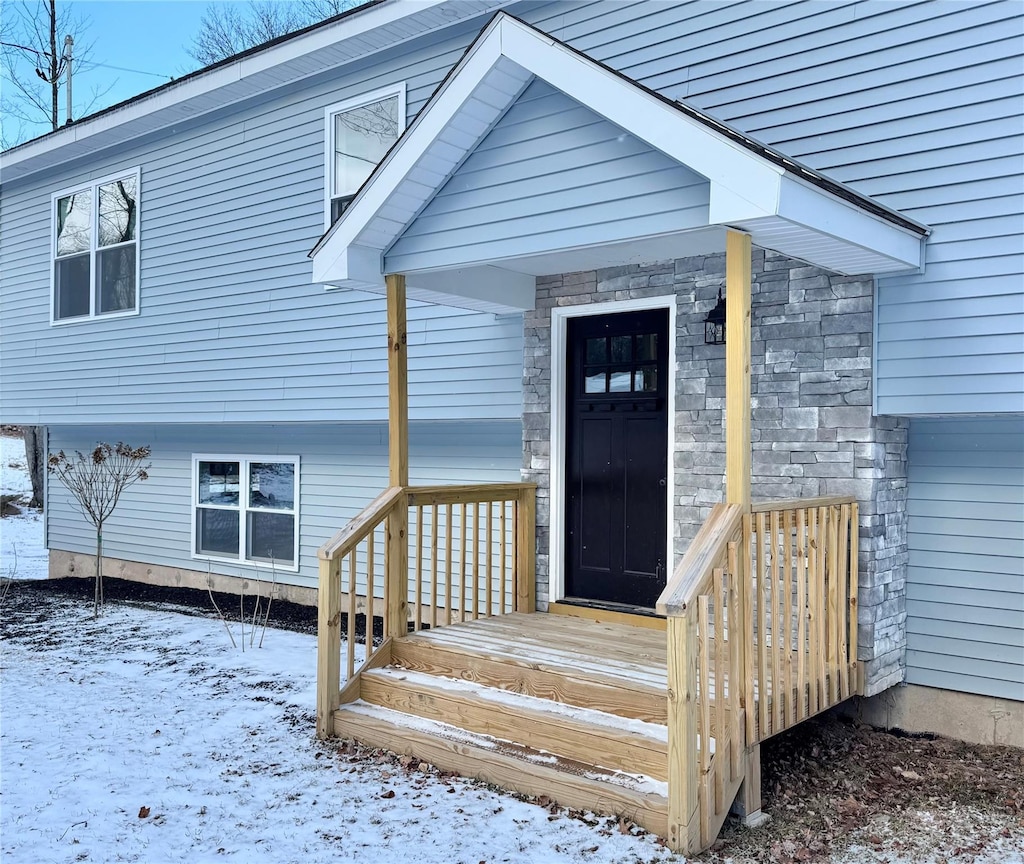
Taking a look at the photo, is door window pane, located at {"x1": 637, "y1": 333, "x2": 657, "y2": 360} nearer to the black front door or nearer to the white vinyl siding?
the black front door

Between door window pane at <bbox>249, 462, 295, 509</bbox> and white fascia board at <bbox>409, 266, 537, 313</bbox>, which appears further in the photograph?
door window pane at <bbox>249, 462, 295, 509</bbox>

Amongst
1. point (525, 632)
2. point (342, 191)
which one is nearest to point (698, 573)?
point (525, 632)

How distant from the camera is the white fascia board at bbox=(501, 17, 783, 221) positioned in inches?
149

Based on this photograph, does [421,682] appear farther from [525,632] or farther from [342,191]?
[342,191]

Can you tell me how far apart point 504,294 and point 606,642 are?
2406 millimetres

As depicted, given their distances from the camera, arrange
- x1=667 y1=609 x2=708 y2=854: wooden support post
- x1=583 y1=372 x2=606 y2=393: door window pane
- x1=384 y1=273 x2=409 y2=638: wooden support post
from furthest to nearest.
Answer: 1. x1=583 y1=372 x2=606 y2=393: door window pane
2. x1=384 y1=273 x2=409 y2=638: wooden support post
3. x1=667 y1=609 x2=708 y2=854: wooden support post

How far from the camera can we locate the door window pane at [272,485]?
31.2ft

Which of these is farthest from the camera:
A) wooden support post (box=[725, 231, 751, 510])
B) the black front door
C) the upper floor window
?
the upper floor window

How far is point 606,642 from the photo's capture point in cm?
527

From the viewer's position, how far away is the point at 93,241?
1043 centimetres

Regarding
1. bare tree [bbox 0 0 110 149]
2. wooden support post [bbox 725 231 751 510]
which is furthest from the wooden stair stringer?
bare tree [bbox 0 0 110 149]

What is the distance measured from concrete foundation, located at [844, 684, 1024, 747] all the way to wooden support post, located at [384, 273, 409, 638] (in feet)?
9.03

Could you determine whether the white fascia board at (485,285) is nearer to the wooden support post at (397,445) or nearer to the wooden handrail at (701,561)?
the wooden support post at (397,445)

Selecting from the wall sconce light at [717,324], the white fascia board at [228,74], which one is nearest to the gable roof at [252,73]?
the white fascia board at [228,74]
